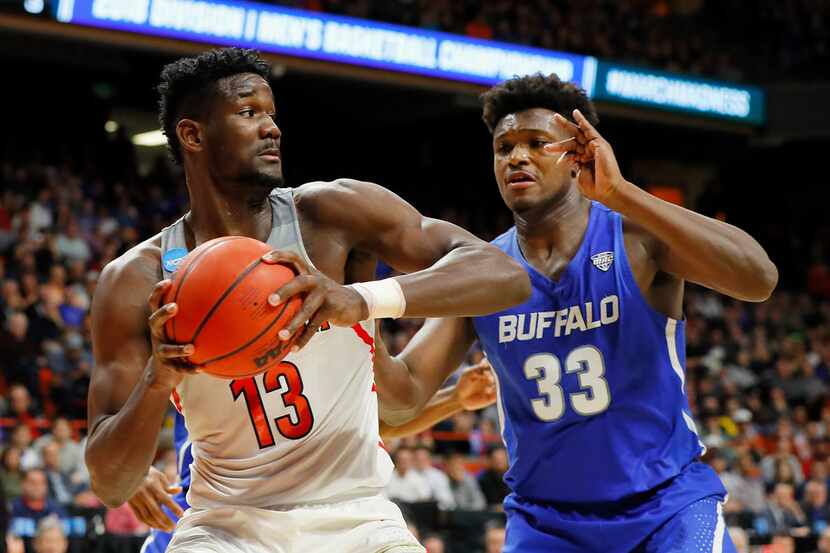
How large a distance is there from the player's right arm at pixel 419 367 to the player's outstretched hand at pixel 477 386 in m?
0.13

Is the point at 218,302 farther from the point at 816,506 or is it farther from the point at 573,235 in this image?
the point at 816,506

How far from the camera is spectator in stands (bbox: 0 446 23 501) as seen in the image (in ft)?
30.2

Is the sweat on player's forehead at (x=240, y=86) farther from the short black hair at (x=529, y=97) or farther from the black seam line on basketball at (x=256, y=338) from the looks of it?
the short black hair at (x=529, y=97)

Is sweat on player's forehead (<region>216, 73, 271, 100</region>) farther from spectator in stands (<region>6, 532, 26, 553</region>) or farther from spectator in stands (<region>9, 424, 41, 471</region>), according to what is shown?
spectator in stands (<region>9, 424, 41, 471</region>)

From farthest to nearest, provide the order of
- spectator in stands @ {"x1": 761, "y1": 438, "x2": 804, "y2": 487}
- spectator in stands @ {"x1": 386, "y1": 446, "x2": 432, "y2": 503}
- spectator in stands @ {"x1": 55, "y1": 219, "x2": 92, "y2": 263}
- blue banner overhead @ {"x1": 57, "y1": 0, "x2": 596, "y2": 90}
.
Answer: blue banner overhead @ {"x1": 57, "y1": 0, "x2": 596, "y2": 90} → spectator in stands @ {"x1": 761, "y1": 438, "x2": 804, "y2": 487} → spectator in stands @ {"x1": 55, "y1": 219, "x2": 92, "y2": 263} → spectator in stands @ {"x1": 386, "y1": 446, "x2": 432, "y2": 503}

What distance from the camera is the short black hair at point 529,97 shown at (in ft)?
14.8

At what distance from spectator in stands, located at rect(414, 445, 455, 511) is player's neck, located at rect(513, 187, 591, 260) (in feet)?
22.9

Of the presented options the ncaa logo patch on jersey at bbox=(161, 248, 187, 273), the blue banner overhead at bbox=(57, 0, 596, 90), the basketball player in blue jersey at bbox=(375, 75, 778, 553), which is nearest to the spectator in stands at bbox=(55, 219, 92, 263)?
the blue banner overhead at bbox=(57, 0, 596, 90)

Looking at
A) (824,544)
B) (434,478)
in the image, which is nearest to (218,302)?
(434,478)

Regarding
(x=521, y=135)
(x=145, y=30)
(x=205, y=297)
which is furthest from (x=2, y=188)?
(x=205, y=297)

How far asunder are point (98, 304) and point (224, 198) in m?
0.52

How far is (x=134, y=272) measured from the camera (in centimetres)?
352

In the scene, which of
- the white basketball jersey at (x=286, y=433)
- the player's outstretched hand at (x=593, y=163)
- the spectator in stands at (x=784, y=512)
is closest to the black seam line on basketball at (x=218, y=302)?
the white basketball jersey at (x=286, y=433)

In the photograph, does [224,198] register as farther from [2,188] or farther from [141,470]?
[2,188]
